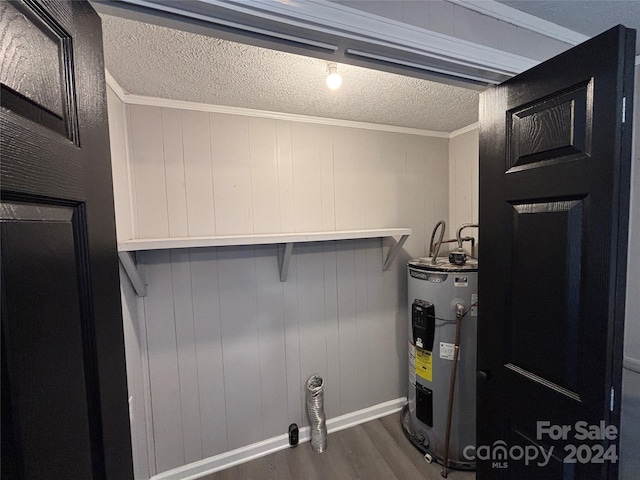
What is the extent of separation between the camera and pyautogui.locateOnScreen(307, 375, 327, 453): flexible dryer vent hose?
1.88 meters

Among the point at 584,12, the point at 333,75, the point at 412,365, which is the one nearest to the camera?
the point at 584,12

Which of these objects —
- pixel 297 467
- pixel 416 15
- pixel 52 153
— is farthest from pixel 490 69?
pixel 297 467

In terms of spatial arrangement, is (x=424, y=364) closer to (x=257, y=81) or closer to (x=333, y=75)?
(x=333, y=75)

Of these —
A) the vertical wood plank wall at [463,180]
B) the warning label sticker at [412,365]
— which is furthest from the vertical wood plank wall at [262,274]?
the warning label sticker at [412,365]

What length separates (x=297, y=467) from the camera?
1755 millimetres

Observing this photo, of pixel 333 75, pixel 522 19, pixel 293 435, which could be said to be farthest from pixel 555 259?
pixel 293 435

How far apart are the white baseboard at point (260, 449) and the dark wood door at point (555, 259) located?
1173 millimetres

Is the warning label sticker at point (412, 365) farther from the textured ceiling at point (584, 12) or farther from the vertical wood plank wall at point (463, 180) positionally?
the textured ceiling at point (584, 12)

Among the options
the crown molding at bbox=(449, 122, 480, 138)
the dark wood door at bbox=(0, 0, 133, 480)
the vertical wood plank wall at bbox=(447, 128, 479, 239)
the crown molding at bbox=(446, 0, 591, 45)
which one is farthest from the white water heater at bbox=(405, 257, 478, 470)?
the dark wood door at bbox=(0, 0, 133, 480)

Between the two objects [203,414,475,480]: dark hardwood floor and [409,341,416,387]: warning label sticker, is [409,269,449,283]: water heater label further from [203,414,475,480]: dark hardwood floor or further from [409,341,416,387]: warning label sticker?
[203,414,475,480]: dark hardwood floor

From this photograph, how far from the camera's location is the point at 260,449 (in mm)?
1842

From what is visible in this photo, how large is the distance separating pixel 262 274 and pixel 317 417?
42.3 inches

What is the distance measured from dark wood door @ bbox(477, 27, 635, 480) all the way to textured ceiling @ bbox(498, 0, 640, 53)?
274 millimetres

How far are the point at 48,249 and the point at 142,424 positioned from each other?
5.15 ft
